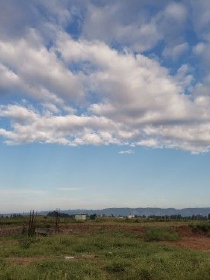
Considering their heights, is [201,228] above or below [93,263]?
above

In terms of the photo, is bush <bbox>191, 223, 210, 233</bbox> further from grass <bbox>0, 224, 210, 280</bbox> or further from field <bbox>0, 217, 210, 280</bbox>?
grass <bbox>0, 224, 210, 280</bbox>

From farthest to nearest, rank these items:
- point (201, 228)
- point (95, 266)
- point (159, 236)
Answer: point (201, 228), point (159, 236), point (95, 266)

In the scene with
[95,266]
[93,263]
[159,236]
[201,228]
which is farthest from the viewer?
[201,228]

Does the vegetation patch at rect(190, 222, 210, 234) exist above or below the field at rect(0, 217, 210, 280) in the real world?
above

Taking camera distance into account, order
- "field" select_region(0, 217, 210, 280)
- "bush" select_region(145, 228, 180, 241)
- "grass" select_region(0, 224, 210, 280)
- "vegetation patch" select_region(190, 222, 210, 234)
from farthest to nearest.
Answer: "vegetation patch" select_region(190, 222, 210, 234), "bush" select_region(145, 228, 180, 241), "field" select_region(0, 217, 210, 280), "grass" select_region(0, 224, 210, 280)

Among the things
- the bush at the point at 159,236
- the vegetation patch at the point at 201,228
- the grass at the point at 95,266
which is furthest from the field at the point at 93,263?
the vegetation patch at the point at 201,228

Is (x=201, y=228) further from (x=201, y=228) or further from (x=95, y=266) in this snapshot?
(x=95, y=266)

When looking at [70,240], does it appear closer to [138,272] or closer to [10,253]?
[10,253]

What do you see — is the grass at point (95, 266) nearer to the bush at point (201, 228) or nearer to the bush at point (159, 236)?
the bush at point (159, 236)

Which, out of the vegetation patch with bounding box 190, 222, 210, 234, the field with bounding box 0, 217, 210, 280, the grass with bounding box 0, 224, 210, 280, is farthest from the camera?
the vegetation patch with bounding box 190, 222, 210, 234

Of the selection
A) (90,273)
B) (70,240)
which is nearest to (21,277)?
(90,273)

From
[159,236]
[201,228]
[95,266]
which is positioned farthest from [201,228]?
[95,266]

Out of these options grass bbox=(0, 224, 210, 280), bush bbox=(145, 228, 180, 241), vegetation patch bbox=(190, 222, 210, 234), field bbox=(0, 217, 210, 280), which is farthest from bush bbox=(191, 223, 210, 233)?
grass bbox=(0, 224, 210, 280)

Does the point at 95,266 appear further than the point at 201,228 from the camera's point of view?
No
